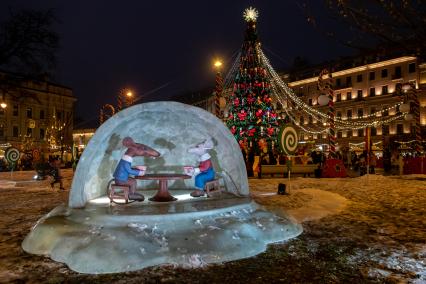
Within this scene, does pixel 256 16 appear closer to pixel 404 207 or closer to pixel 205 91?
pixel 404 207

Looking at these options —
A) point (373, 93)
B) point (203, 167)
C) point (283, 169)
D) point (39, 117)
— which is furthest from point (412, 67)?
point (39, 117)

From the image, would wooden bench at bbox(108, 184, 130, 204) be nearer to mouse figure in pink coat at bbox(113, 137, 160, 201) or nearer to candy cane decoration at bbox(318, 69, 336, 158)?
mouse figure in pink coat at bbox(113, 137, 160, 201)

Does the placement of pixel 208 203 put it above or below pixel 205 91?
below

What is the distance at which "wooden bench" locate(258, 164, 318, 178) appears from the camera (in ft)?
72.4

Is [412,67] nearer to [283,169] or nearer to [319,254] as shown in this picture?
[283,169]

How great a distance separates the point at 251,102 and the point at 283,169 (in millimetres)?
6543

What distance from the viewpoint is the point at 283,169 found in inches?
870

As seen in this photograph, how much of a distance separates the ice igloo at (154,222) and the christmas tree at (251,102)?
50.7ft

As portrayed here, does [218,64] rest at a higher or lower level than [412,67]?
lower

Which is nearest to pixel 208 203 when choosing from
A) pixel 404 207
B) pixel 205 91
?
pixel 404 207

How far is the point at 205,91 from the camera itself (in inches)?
3669

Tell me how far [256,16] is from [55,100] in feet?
170

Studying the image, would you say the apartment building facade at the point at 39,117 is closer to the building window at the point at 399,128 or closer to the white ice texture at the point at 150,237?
the white ice texture at the point at 150,237

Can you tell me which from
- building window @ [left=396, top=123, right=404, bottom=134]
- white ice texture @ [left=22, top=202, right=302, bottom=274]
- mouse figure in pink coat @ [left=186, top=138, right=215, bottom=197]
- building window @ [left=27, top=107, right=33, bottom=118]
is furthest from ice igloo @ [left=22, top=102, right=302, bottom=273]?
building window @ [left=27, top=107, right=33, bottom=118]
